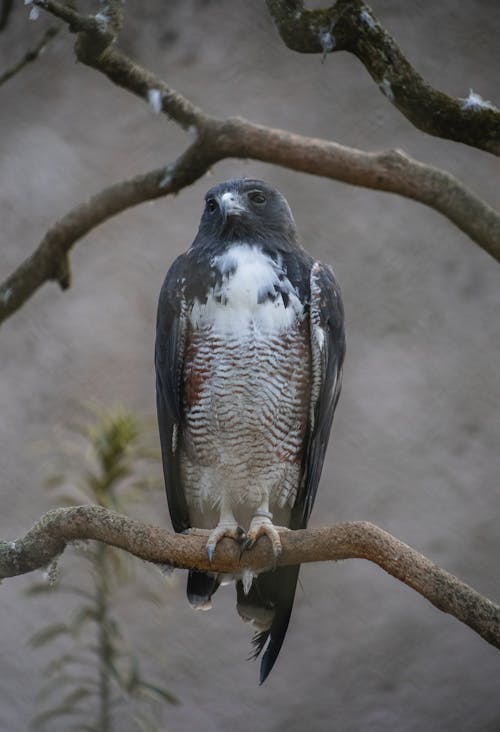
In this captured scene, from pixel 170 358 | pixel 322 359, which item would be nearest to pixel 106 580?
pixel 170 358

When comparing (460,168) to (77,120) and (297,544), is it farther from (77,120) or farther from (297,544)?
(297,544)

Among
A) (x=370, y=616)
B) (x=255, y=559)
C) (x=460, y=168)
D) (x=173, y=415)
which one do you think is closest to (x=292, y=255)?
(x=173, y=415)

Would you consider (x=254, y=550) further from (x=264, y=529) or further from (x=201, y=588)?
(x=201, y=588)

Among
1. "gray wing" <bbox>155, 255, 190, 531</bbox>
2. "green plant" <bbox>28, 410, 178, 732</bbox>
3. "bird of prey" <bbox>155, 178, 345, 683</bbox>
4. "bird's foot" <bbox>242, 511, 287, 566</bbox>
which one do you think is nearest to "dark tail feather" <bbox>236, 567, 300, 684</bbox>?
"bird of prey" <bbox>155, 178, 345, 683</bbox>

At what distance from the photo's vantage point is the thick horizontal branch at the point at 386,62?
2.27 m

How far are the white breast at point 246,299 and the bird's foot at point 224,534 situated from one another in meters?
0.49

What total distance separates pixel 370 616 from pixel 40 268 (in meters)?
2.08

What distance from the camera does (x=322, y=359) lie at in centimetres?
267

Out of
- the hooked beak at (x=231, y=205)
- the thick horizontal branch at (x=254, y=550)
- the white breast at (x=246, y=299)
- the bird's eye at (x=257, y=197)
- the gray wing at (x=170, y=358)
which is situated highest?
the bird's eye at (x=257, y=197)

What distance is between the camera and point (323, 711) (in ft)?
13.5

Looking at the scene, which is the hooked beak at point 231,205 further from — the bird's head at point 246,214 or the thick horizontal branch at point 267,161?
the thick horizontal branch at point 267,161

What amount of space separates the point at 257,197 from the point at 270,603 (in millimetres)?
1051

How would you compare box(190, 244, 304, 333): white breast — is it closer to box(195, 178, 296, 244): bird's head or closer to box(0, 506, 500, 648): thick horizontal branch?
box(195, 178, 296, 244): bird's head

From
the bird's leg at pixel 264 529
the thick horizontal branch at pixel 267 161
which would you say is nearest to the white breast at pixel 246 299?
the thick horizontal branch at pixel 267 161
